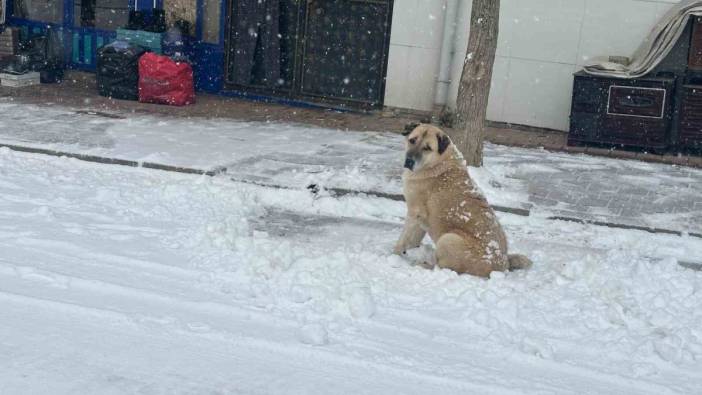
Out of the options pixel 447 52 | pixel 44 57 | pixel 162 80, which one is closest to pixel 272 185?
pixel 162 80

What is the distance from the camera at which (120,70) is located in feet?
48.7

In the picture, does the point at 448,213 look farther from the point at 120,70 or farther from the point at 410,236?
the point at 120,70

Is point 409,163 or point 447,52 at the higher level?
point 447,52

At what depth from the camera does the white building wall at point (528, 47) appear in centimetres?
1392

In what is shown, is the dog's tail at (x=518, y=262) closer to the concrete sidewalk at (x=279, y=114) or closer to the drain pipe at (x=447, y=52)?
the concrete sidewalk at (x=279, y=114)

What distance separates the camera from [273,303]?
21.0 ft

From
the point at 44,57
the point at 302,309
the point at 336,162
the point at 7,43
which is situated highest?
the point at 7,43

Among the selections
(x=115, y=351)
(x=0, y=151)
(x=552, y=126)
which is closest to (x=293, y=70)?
(x=552, y=126)

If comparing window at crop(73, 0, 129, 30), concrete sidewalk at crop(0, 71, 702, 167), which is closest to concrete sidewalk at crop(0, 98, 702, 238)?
concrete sidewalk at crop(0, 71, 702, 167)

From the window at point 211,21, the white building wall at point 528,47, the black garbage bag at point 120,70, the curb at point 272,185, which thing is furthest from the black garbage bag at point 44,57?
the white building wall at point 528,47

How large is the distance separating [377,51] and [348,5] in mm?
900

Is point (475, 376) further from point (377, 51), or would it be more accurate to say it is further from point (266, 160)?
point (377, 51)

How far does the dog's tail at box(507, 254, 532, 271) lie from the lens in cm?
749

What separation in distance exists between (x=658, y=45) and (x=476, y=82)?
142 inches
